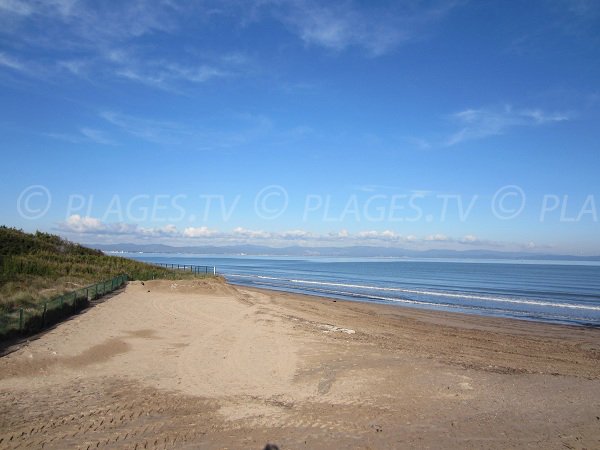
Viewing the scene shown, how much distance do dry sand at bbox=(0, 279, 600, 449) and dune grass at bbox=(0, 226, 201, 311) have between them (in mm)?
6629

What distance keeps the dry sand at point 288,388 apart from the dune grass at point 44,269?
6.63m

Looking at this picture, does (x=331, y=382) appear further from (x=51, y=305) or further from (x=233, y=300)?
(x=233, y=300)

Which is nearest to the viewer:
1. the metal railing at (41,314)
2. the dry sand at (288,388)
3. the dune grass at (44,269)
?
the dry sand at (288,388)

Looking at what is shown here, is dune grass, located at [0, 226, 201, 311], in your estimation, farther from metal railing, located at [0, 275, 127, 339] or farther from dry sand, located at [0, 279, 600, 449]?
dry sand, located at [0, 279, 600, 449]

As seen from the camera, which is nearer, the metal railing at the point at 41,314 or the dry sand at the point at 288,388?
the dry sand at the point at 288,388

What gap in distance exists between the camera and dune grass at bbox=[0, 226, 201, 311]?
21886mm

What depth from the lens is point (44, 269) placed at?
102ft

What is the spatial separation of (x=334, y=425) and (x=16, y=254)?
37391 mm

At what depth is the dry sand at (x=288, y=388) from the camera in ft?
23.8

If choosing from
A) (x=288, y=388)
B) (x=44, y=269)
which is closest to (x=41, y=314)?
(x=288, y=388)

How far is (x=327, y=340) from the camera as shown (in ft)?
51.9

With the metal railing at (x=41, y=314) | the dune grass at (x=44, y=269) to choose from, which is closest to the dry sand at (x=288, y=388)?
the metal railing at (x=41, y=314)

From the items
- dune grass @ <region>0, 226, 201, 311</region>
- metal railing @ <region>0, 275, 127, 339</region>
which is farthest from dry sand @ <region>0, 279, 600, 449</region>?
dune grass @ <region>0, 226, 201, 311</region>

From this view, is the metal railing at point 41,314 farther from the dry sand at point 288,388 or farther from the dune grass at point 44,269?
the dune grass at point 44,269
